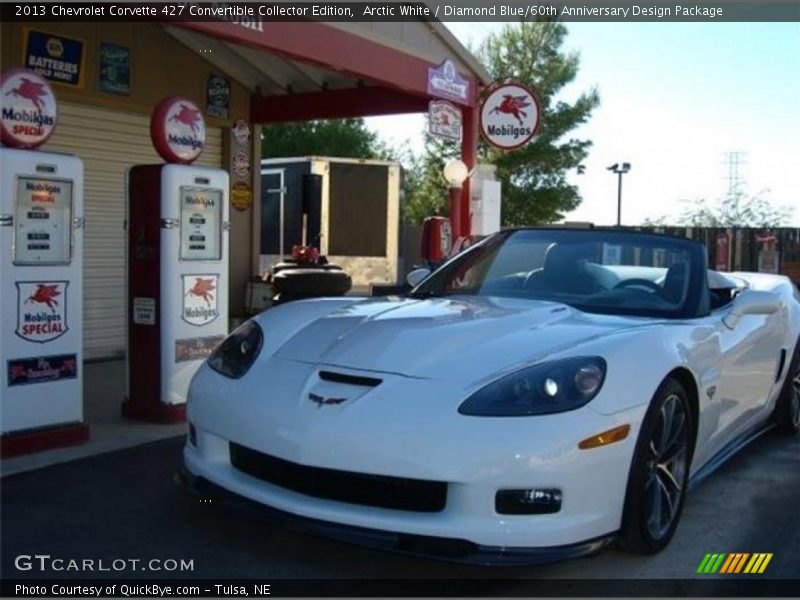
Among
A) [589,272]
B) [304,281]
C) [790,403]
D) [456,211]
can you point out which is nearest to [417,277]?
[589,272]

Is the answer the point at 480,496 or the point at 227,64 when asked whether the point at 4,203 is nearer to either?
the point at 480,496

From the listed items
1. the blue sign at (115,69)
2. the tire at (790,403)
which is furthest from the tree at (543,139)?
the tire at (790,403)

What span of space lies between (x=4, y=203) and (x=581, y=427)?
3.45 meters

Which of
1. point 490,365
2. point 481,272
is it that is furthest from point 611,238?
point 490,365

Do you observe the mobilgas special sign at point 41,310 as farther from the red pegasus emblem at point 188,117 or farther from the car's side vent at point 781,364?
the car's side vent at point 781,364

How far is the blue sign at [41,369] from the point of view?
15.9ft

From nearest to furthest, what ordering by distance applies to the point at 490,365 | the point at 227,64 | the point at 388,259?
the point at 490,365, the point at 227,64, the point at 388,259

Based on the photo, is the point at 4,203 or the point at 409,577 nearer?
the point at 409,577

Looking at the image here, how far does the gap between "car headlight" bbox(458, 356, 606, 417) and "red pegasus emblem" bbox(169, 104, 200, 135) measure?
356cm

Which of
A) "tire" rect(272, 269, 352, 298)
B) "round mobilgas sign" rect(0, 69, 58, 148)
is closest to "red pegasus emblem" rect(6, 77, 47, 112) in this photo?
"round mobilgas sign" rect(0, 69, 58, 148)

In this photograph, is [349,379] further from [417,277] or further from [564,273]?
[417,277]

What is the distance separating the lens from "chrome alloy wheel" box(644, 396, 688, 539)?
3.41 meters

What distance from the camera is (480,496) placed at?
2.94 metres

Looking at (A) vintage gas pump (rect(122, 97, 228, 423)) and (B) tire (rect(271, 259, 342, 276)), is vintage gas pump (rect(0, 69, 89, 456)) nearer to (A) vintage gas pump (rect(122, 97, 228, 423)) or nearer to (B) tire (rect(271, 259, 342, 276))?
(A) vintage gas pump (rect(122, 97, 228, 423))
